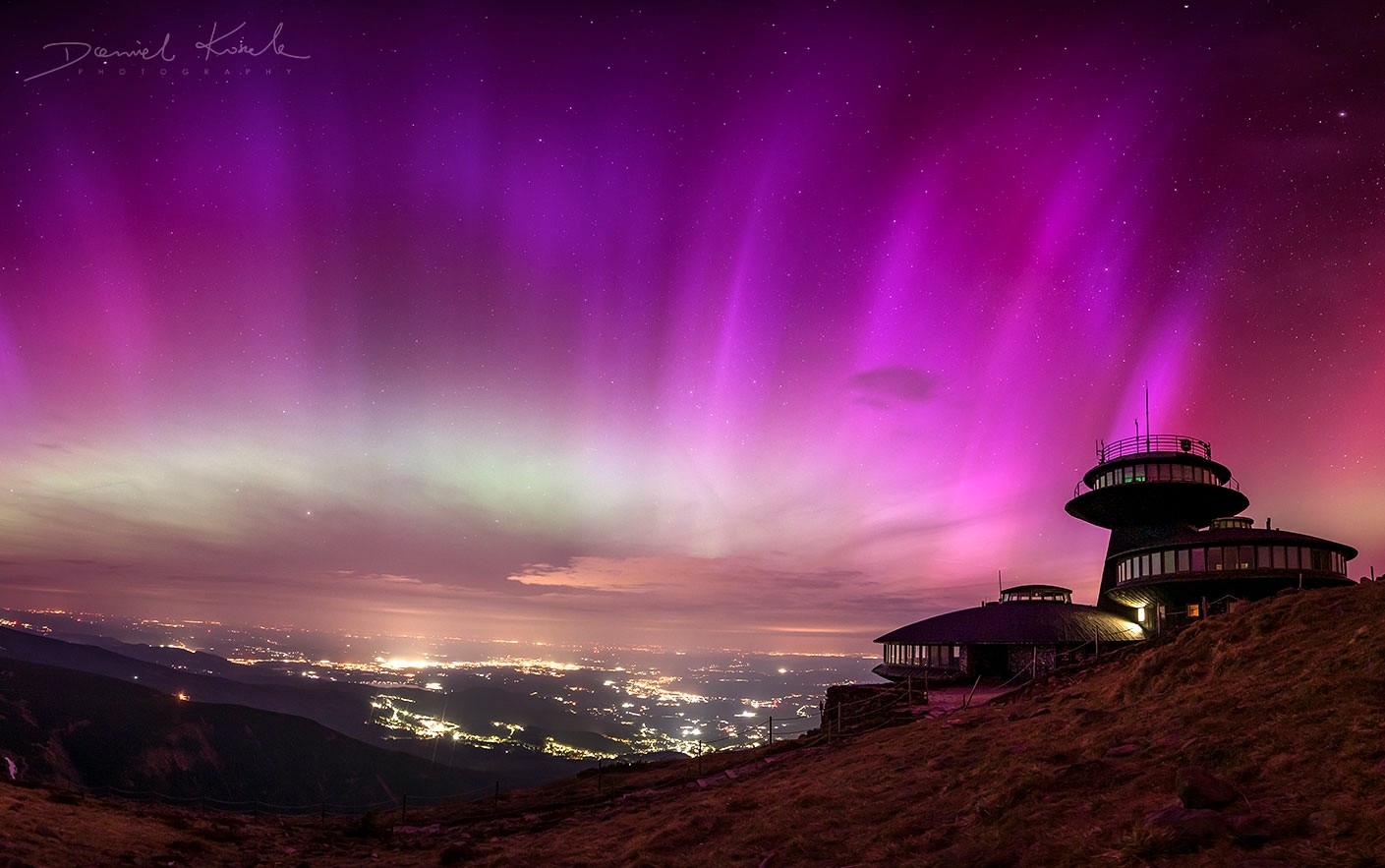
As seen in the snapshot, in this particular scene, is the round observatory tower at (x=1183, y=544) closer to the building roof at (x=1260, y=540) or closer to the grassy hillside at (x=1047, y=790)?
the building roof at (x=1260, y=540)

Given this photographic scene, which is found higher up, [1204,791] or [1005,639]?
[1204,791]

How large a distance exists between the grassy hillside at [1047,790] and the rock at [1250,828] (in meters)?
0.03

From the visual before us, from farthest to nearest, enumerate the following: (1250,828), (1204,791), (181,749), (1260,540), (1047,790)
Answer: (181,749) → (1260,540) → (1047,790) → (1204,791) → (1250,828)

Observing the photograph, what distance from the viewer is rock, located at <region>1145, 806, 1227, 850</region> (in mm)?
10461

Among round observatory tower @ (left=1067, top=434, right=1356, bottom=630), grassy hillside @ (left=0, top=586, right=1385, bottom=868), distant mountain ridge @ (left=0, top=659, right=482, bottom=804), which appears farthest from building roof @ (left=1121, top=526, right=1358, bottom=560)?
distant mountain ridge @ (left=0, top=659, right=482, bottom=804)

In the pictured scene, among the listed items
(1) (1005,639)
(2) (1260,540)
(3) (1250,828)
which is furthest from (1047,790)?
(2) (1260,540)

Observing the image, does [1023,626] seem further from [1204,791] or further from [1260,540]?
[1204,791]

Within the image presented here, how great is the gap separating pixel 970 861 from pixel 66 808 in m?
34.6

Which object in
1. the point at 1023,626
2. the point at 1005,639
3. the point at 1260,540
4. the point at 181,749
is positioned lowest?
the point at 181,749

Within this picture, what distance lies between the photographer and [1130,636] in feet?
168

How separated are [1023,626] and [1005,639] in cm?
203

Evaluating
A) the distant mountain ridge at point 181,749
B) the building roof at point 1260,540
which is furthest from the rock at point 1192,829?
the distant mountain ridge at point 181,749

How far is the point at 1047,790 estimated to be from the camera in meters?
14.5

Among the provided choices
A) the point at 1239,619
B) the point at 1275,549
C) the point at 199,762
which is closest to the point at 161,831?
the point at 1239,619
